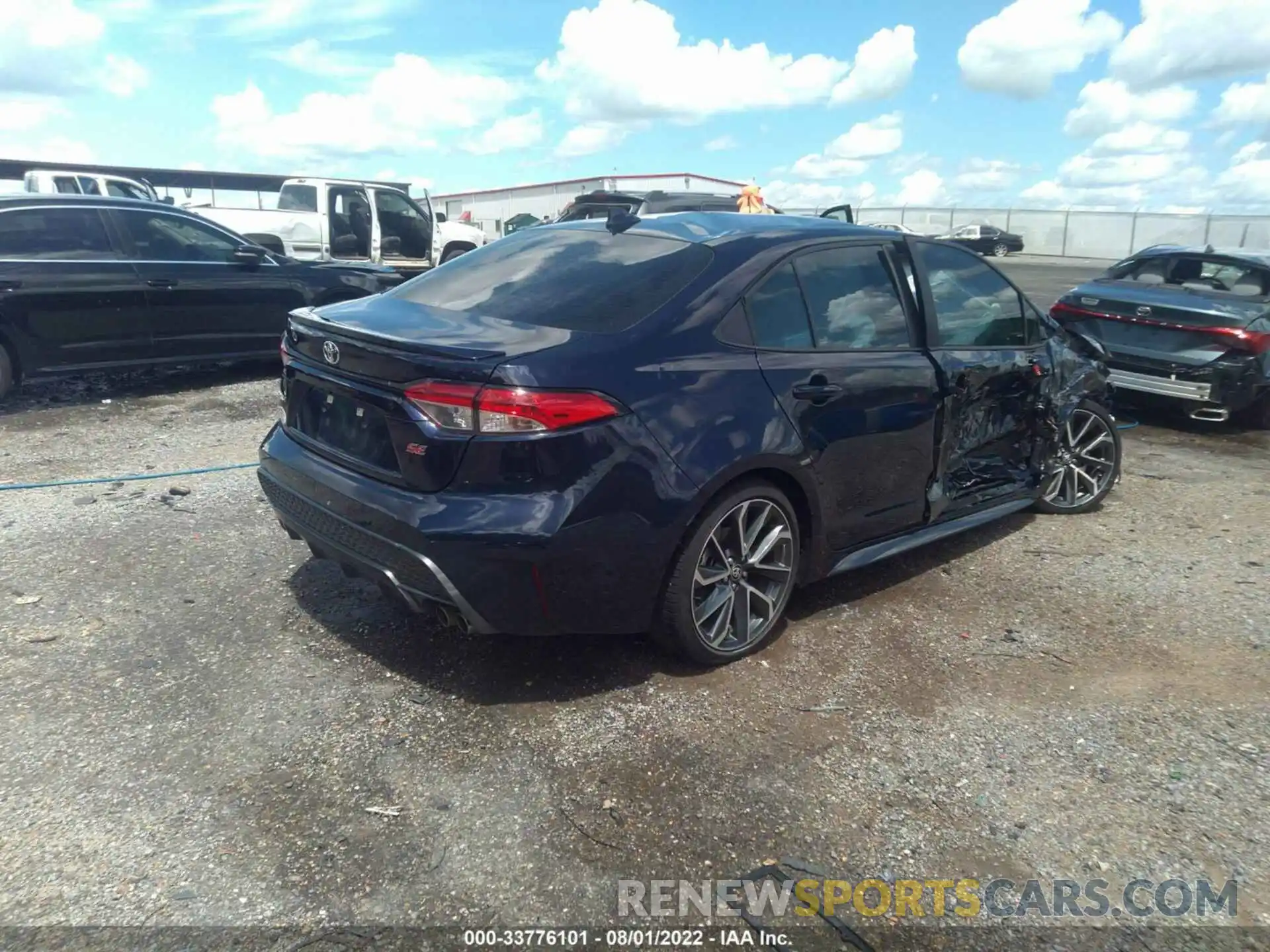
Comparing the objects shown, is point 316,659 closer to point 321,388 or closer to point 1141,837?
point 321,388

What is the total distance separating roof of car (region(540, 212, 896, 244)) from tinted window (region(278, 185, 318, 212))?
11.9 m

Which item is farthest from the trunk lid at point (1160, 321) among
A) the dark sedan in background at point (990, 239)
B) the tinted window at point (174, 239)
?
the dark sedan in background at point (990, 239)

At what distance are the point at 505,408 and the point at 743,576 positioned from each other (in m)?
1.21

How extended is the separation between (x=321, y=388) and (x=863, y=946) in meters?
2.56

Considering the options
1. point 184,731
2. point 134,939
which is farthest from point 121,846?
point 184,731

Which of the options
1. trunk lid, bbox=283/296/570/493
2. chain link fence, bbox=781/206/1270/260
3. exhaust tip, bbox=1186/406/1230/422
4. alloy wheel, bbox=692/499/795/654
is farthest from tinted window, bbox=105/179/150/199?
chain link fence, bbox=781/206/1270/260

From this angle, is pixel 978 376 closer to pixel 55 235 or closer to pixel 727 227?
pixel 727 227

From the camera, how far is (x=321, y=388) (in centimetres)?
342

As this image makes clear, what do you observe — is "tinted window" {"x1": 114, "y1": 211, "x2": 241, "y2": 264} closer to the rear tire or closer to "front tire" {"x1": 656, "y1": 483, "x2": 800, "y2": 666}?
the rear tire

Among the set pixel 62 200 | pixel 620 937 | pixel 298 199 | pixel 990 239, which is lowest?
pixel 620 937

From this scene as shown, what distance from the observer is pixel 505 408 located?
2.87m

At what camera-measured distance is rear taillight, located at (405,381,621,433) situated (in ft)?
9.43

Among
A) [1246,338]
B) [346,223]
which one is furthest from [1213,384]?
[346,223]

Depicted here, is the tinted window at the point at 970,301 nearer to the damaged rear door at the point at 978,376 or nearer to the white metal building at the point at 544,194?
the damaged rear door at the point at 978,376
